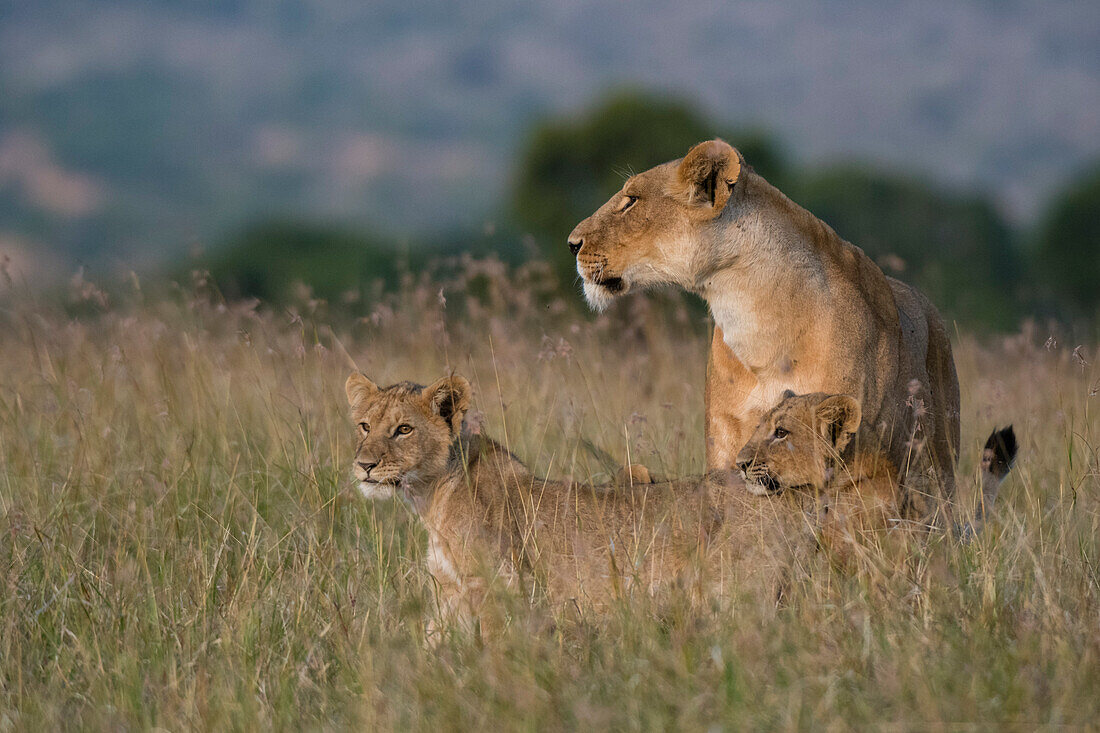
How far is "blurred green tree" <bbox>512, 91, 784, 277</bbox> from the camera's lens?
2266 centimetres

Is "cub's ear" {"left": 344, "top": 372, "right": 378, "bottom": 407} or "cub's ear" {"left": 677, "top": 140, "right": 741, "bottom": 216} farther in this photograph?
"cub's ear" {"left": 344, "top": 372, "right": 378, "bottom": 407}

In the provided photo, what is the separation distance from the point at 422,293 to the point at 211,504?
2291 millimetres

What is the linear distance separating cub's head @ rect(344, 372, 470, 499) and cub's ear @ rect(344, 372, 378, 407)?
0.14m

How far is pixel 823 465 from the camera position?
4.41m

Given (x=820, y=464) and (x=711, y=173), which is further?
(x=711, y=173)

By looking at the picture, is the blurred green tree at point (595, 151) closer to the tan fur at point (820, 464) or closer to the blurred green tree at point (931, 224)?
the blurred green tree at point (931, 224)

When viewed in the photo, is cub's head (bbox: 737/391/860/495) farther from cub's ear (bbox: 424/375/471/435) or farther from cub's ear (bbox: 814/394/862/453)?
cub's ear (bbox: 424/375/471/435)

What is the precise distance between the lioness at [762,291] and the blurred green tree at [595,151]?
57.0 ft

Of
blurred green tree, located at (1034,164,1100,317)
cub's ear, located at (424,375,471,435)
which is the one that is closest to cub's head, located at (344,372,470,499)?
cub's ear, located at (424,375,471,435)

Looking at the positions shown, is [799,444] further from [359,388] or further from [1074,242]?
[1074,242]

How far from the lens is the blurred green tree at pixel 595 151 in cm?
2266

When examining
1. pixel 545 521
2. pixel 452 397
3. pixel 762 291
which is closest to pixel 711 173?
pixel 762 291

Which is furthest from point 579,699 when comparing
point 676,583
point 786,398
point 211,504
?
point 211,504

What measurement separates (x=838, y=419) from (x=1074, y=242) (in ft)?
86.5
